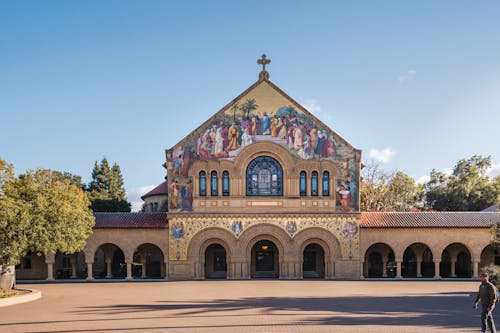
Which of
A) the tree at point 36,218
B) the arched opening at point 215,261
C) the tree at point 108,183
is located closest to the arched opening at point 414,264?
the arched opening at point 215,261

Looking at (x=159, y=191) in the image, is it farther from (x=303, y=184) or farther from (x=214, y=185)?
(x=303, y=184)

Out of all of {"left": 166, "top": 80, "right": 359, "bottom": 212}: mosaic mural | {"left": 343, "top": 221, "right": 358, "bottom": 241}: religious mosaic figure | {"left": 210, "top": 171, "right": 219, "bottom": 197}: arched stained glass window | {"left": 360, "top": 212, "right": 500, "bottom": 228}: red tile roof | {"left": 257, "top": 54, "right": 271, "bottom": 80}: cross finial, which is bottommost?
{"left": 343, "top": 221, "right": 358, "bottom": 241}: religious mosaic figure

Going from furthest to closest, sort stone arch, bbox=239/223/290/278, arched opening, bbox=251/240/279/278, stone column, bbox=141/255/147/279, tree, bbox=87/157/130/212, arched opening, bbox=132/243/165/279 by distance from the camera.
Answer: tree, bbox=87/157/130/212 < arched opening, bbox=132/243/165/279 < stone column, bbox=141/255/147/279 < arched opening, bbox=251/240/279/278 < stone arch, bbox=239/223/290/278

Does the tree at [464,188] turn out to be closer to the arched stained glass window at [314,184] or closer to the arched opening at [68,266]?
the arched stained glass window at [314,184]

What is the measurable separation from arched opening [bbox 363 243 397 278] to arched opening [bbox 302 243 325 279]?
3.31 meters

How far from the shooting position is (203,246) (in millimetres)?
40344

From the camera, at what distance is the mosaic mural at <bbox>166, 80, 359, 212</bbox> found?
4038cm

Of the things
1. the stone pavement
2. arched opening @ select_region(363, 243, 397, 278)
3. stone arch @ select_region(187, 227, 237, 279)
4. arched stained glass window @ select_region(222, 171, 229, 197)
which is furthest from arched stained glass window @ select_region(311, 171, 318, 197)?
the stone pavement

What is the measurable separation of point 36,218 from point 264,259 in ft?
Answer: 60.2

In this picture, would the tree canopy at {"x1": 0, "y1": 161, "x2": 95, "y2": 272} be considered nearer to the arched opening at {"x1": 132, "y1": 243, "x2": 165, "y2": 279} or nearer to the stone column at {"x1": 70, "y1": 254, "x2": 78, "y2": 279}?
A: the stone column at {"x1": 70, "y1": 254, "x2": 78, "y2": 279}

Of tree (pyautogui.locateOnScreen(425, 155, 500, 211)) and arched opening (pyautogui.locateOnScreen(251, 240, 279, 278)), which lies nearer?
arched opening (pyautogui.locateOnScreen(251, 240, 279, 278))

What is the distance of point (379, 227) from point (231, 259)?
1064 centimetres

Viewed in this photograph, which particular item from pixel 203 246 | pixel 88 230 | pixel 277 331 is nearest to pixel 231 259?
pixel 203 246

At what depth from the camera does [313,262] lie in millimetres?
42438
